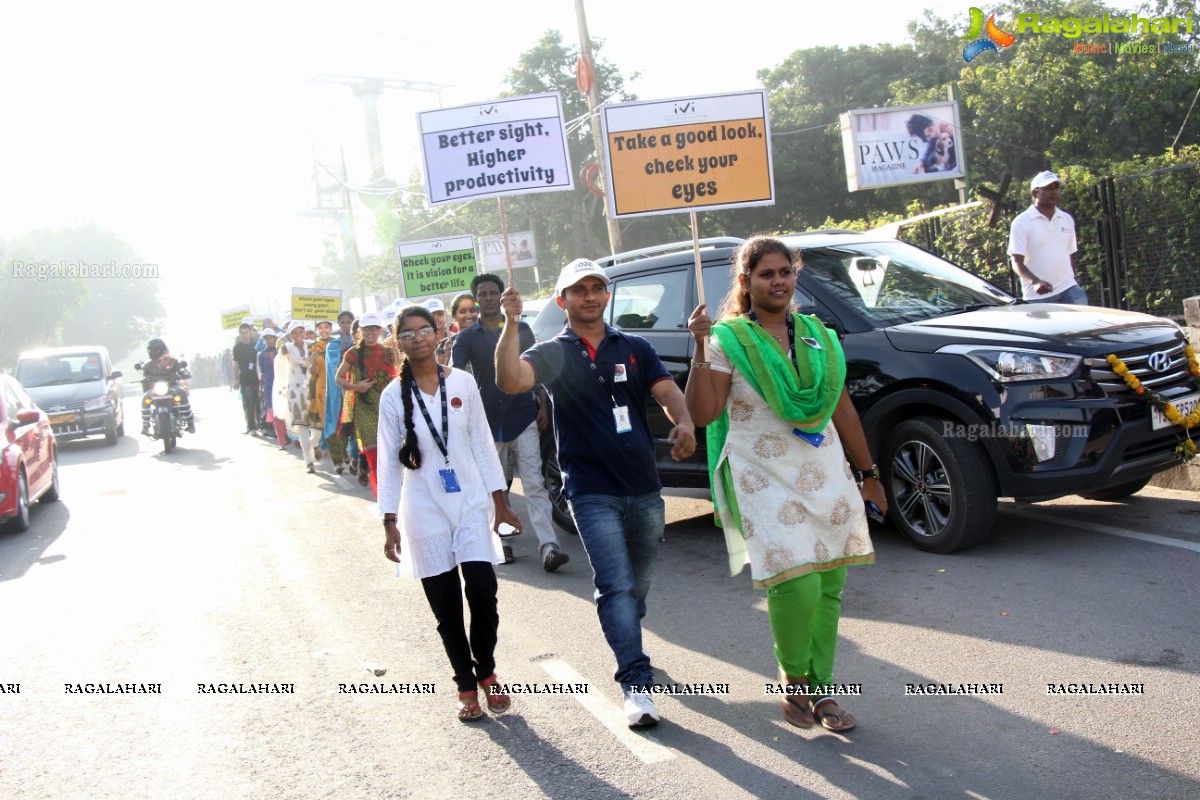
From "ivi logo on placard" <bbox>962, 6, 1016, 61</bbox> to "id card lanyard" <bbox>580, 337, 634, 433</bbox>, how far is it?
29.1 m

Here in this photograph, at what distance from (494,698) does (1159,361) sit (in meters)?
4.04

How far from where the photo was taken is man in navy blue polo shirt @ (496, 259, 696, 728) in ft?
13.6

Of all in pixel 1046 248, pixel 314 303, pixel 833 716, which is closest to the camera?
pixel 833 716

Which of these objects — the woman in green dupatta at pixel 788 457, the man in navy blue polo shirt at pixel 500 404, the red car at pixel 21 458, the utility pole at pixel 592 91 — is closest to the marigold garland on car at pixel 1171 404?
the woman in green dupatta at pixel 788 457

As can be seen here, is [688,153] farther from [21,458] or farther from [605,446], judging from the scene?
[21,458]

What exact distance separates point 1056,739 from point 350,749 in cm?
258

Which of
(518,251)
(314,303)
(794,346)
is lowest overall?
(794,346)

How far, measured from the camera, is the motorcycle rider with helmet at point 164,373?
18.3 metres

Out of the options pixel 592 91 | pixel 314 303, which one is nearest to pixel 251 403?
pixel 314 303

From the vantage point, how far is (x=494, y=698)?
14.7ft

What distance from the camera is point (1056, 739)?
366 cm

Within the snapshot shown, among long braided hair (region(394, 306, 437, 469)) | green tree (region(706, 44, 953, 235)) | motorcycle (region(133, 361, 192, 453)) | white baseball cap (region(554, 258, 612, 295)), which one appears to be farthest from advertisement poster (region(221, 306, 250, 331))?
white baseball cap (region(554, 258, 612, 295))

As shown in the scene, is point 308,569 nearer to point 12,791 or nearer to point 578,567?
point 578,567

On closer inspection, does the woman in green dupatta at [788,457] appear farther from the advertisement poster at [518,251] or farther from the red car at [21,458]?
the advertisement poster at [518,251]
